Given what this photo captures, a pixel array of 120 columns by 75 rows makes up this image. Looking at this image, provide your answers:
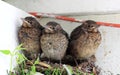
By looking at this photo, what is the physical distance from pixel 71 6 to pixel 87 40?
1.55 feet

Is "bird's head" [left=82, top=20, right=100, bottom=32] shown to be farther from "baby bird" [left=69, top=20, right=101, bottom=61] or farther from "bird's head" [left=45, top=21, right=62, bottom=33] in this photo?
"bird's head" [left=45, top=21, right=62, bottom=33]

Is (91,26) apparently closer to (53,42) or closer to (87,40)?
(87,40)

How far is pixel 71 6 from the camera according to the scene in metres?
2.81

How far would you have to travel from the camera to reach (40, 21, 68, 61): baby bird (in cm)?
240

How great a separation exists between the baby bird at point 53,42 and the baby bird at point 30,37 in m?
0.07

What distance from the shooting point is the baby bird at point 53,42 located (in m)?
2.40

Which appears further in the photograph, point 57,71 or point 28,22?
point 28,22

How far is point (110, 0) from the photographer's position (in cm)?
270

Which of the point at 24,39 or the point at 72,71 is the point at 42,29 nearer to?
the point at 24,39

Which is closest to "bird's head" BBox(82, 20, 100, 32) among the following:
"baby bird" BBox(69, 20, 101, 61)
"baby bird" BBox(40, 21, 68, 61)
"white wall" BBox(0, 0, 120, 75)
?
"baby bird" BBox(69, 20, 101, 61)

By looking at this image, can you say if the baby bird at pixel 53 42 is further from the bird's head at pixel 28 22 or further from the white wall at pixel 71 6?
the white wall at pixel 71 6

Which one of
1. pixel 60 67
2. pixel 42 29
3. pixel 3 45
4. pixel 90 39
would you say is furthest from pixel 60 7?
pixel 3 45

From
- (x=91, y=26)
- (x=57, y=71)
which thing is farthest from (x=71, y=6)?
(x=57, y=71)

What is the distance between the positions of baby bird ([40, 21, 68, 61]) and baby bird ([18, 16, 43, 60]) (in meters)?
0.07
